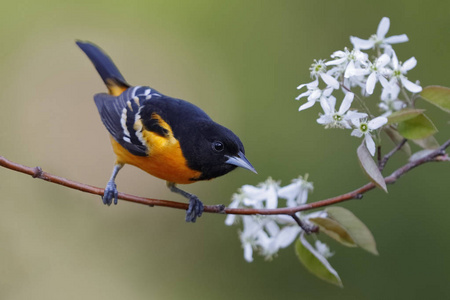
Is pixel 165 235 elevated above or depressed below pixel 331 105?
below

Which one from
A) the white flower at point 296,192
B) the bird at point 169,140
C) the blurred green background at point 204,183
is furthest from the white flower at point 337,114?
the blurred green background at point 204,183

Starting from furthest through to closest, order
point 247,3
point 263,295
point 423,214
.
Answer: point 247,3
point 263,295
point 423,214

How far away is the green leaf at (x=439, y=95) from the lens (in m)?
2.26

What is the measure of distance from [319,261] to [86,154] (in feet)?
14.0

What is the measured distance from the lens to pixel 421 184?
474 cm

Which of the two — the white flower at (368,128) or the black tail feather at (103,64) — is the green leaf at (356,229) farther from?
the black tail feather at (103,64)

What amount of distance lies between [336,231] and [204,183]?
3479 mm

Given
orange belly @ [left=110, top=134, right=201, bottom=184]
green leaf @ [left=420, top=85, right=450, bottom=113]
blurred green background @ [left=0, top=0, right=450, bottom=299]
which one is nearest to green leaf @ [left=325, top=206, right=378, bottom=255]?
green leaf @ [left=420, top=85, right=450, bottom=113]

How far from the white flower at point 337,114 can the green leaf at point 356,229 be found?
0.42m

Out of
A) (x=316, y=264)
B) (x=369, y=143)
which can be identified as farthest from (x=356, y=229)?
(x=369, y=143)

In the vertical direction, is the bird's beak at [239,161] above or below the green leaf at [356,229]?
above

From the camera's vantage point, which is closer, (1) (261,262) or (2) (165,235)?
(1) (261,262)

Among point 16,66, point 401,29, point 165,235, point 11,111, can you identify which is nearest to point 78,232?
point 165,235

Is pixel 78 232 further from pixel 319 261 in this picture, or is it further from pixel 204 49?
pixel 319 261
